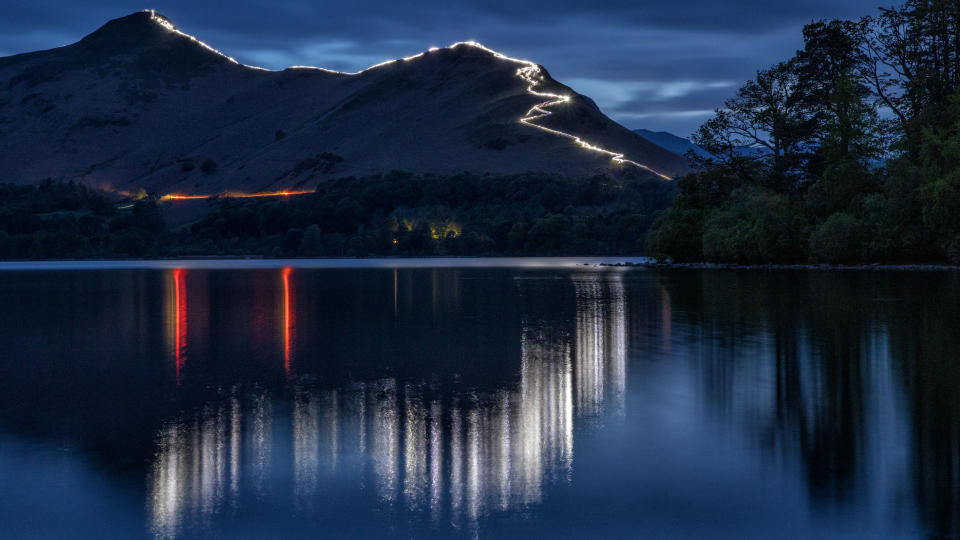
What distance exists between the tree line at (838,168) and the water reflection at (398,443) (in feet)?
233

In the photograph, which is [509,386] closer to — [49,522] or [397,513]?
[397,513]

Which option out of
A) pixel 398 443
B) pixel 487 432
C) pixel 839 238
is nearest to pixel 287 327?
pixel 487 432

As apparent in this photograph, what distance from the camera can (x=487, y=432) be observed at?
15859 millimetres

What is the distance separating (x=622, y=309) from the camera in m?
45.8

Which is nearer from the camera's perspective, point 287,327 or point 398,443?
point 398,443

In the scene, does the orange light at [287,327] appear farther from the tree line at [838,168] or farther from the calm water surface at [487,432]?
the tree line at [838,168]

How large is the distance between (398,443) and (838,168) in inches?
3763

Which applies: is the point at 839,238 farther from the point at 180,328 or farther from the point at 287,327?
the point at 180,328

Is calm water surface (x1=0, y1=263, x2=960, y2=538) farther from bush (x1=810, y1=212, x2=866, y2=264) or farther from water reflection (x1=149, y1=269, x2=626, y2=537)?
bush (x1=810, y1=212, x2=866, y2=264)

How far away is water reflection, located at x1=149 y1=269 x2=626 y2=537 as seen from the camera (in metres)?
12.0

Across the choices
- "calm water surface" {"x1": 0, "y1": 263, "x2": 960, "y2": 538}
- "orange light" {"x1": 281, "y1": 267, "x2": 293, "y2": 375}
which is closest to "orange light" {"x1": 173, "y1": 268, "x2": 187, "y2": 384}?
"calm water surface" {"x1": 0, "y1": 263, "x2": 960, "y2": 538}

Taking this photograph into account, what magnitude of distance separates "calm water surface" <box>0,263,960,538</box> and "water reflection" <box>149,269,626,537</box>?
0.06 m

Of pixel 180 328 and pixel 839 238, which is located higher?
pixel 839 238

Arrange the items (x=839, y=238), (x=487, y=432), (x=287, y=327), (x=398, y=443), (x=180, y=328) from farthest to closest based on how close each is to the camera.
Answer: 1. (x=839, y=238)
2. (x=180, y=328)
3. (x=287, y=327)
4. (x=487, y=432)
5. (x=398, y=443)
